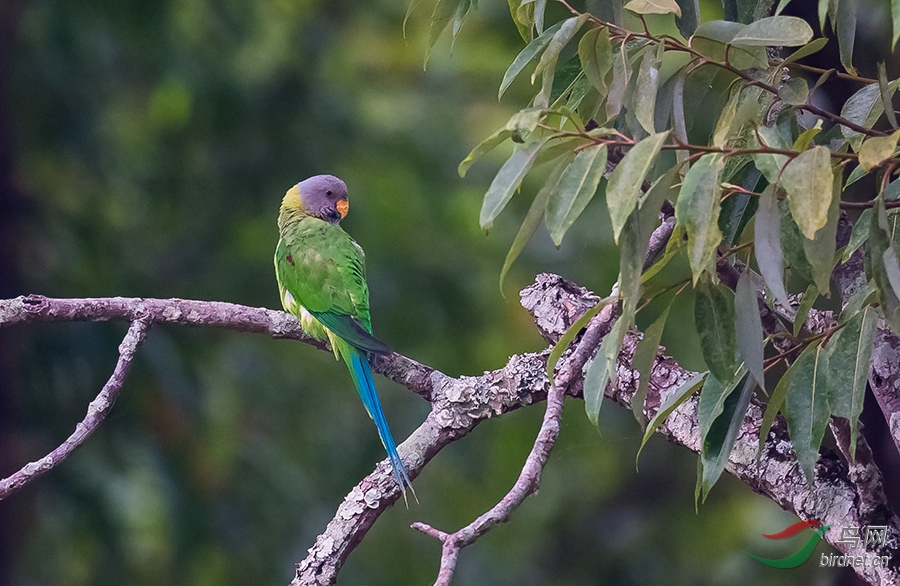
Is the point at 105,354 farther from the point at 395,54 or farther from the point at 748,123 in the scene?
the point at 748,123

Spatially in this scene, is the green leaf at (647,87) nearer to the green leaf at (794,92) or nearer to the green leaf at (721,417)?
the green leaf at (794,92)

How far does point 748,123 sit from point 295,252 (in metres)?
1.20

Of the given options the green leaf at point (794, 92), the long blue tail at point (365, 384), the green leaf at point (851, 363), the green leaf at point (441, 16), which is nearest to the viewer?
the green leaf at point (851, 363)

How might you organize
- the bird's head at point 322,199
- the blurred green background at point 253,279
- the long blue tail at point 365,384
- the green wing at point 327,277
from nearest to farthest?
the long blue tail at point 365,384 < the green wing at point 327,277 < the bird's head at point 322,199 < the blurred green background at point 253,279

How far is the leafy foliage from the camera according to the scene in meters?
0.84

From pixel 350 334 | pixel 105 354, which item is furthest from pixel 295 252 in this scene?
pixel 105 354

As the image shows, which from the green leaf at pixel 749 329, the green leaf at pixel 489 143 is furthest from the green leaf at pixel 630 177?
the green leaf at pixel 749 329

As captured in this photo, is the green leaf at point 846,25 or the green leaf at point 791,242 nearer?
the green leaf at point 791,242

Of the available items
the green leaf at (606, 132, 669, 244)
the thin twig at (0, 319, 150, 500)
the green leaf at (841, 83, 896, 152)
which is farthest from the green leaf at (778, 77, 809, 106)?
the thin twig at (0, 319, 150, 500)

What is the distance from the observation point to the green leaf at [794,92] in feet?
3.69

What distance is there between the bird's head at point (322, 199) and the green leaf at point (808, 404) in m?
1.33

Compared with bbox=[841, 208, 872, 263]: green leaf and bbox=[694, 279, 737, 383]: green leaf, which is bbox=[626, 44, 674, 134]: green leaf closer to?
bbox=[694, 279, 737, 383]: green leaf

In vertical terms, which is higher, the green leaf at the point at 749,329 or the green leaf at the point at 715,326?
the green leaf at the point at 715,326

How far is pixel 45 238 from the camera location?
2.93 m
